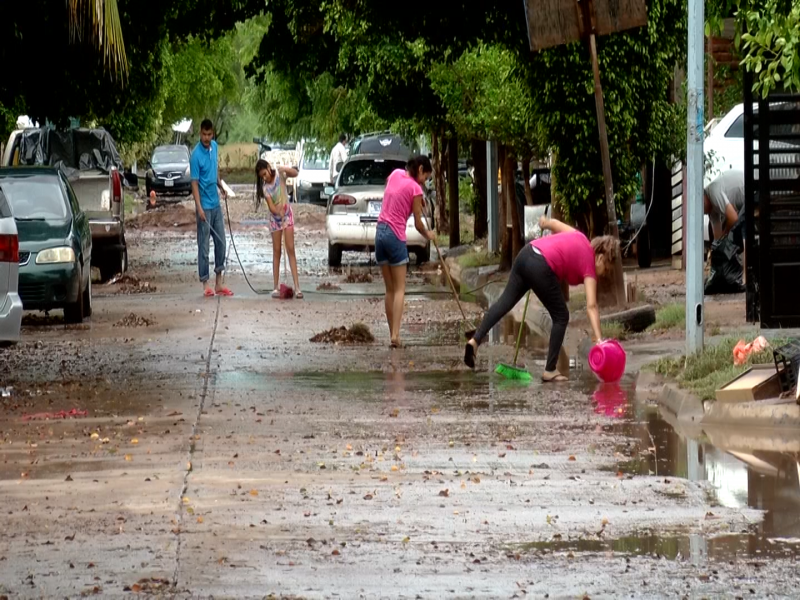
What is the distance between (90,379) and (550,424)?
175 inches

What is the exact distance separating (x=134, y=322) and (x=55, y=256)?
1.16 m

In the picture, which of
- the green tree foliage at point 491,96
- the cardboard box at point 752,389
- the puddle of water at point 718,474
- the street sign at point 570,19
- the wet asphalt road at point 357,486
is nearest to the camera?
the wet asphalt road at point 357,486

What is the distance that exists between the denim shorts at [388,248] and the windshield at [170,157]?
3943 cm

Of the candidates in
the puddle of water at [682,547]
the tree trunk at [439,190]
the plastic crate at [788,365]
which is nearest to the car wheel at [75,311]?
the plastic crate at [788,365]

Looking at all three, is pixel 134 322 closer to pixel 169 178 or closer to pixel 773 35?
pixel 773 35

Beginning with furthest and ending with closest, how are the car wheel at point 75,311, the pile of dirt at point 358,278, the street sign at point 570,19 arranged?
1. the pile of dirt at point 358,278
2. the car wheel at point 75,311
3. the street sign at point 570,19

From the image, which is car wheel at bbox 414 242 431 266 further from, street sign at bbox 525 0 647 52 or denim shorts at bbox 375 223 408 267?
street sign at bbox 525 0 647 52

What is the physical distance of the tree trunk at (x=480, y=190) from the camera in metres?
26.4

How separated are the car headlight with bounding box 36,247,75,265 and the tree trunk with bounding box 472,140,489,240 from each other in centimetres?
1090

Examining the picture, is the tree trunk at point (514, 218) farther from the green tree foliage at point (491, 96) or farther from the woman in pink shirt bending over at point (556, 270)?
the woman in pink shirt bending over at point (556, 270)

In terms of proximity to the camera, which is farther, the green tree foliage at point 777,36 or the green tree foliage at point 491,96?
the green tree foliage at point 491,96

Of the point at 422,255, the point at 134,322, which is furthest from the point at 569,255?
the point at 422,255

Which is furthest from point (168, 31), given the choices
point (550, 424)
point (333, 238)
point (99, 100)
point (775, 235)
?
point (550, 424)

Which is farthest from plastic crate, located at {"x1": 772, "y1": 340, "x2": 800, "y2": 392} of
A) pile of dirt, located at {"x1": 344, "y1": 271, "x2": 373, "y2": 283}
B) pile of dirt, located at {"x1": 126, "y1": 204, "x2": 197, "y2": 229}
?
pile of dirt, located at {"x1": 126, "y1": 204, "x2": 197, "y2": 229}
